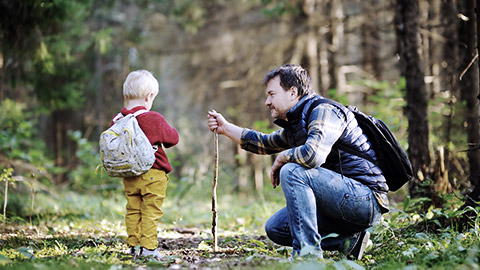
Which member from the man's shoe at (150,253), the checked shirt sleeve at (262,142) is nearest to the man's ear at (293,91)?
the checked shirt sleeve at (262,142)

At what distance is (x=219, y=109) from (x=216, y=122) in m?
9.06

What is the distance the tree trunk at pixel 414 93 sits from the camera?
4.86 meters

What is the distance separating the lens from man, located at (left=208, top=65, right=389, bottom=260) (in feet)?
9.84

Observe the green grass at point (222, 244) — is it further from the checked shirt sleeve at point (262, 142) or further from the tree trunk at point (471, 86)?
the checked shirt sleeve at point (262, 142)

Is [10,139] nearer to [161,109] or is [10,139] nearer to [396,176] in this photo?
[396,176]

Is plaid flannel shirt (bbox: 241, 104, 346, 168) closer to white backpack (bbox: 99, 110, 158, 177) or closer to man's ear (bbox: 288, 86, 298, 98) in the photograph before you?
man's ear (bbox: 288, 86, 298, 98)

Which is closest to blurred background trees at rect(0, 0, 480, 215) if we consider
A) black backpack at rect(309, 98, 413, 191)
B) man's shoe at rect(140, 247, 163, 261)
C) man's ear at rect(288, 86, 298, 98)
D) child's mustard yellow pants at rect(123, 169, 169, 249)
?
black backpack at rect(309, 98, 413, 191)

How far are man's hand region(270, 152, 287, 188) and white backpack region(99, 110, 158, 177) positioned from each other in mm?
1021

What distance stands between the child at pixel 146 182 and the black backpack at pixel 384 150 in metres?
1.34

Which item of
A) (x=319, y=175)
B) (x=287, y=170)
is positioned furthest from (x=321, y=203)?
(x=287, y=170)

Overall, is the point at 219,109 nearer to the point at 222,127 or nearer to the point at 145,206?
the point at 222,127

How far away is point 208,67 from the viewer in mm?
12852

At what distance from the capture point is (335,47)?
10750mm

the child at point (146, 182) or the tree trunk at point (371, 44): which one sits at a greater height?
the tree trunk at point (371, 44)
